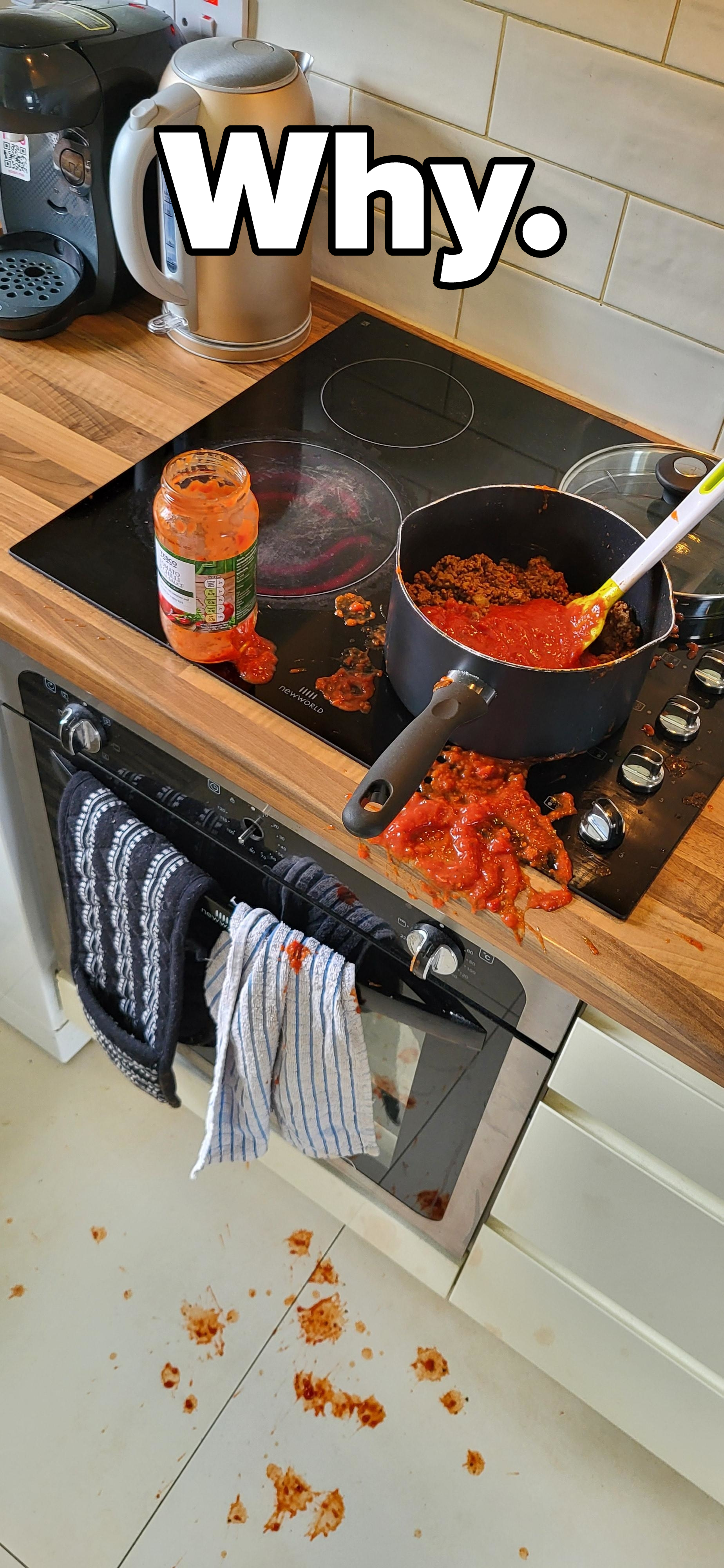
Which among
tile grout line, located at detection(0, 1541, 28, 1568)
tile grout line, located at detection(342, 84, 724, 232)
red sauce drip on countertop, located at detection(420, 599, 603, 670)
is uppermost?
tile grout line, located at detection(342, 84, 724, 232)

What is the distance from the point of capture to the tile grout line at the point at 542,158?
3.41 feet

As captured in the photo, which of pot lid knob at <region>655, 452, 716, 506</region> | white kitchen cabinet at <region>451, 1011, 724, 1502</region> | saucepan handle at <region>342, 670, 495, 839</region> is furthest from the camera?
pot lid knob at <region>655, 452, 716, 506</region>

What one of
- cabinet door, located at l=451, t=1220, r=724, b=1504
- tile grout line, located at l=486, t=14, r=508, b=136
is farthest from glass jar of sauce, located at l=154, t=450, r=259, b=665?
cabinet door, located at l=451, t=1220, r=724, b=1504

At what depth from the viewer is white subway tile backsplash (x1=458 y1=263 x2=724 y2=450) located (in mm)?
1123

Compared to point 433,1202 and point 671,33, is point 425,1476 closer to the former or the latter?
point 433,1202

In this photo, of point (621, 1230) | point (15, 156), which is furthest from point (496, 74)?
point (621, 1230)

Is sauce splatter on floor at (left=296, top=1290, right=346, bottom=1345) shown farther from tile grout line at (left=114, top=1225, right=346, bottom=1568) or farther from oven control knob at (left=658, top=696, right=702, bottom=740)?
oven control knob at (left=658, top=696, right=702, bottom=740)

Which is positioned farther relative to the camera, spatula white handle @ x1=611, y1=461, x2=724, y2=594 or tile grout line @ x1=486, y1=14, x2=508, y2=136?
tile grout line @ x1=486, y1=14, x2=508, y2=136

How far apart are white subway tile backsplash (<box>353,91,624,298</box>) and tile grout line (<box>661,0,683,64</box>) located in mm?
119

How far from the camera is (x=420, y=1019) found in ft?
3.07

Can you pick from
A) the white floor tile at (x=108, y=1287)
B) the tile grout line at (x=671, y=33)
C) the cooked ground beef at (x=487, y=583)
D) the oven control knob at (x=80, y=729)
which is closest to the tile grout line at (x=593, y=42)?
the tile grout line at (x=671, y=33)

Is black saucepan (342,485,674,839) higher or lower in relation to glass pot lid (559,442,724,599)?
higher

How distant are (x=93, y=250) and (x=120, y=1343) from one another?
4.09 feet

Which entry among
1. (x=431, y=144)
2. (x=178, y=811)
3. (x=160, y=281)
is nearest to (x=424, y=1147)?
(x=178, y=811)
